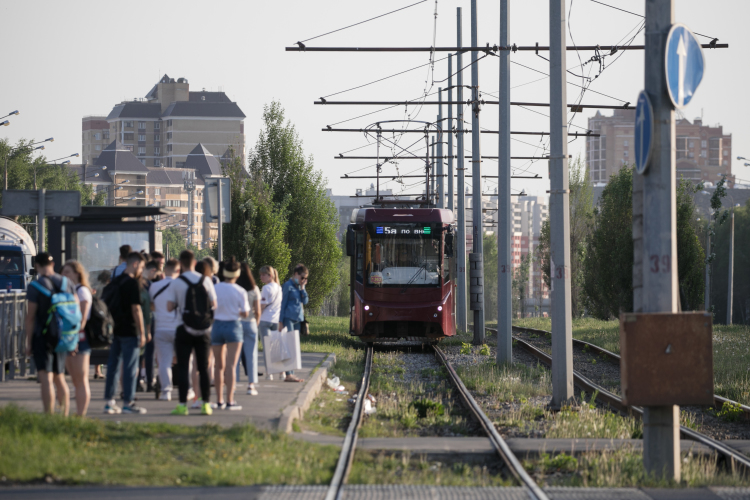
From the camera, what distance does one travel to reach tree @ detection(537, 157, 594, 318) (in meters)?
58.1

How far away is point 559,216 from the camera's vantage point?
1370 centimetres

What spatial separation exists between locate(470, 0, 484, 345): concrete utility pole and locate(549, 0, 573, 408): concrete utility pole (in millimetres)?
8814

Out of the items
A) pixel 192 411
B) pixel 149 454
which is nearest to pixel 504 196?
pixel 192 411

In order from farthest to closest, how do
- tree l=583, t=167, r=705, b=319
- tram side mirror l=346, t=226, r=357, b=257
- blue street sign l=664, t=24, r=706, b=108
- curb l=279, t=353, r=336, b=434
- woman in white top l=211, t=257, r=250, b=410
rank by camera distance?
1. tree l=583, t=167, r=705, b=319
2. tram side mirror l=346, t=226, r=357, b=257
3. woman in white top l=211, t=257, r=250, b=410
4. curb l=279, t=353, r=336, b=434
5. blue street sign l=664, t=24, r=706, b=108

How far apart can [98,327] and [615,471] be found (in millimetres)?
5341

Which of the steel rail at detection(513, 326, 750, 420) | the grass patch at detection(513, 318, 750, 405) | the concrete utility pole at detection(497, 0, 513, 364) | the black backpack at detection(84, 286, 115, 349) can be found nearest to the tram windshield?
the concrete utility pole at detection(497, 0, 513, 364)

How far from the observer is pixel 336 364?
19.5m

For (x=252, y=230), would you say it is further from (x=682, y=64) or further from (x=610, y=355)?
(x=682, y=64)

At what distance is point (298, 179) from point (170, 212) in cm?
3159

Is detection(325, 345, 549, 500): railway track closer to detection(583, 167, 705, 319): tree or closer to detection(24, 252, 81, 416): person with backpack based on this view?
detection(24, 252, 81, 416): person with backpack

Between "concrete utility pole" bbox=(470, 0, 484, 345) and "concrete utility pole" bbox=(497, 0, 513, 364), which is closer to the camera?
"concrete utility pole" bbox=(497, 0, 513, 364)

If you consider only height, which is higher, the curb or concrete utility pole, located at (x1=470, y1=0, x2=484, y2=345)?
concrete utility pole, located at (x1=470, y1=0, x2=484, y2=345)

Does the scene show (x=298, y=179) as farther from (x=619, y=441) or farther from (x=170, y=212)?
(x=619, y=441)

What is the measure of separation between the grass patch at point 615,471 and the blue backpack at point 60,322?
4611 mm
